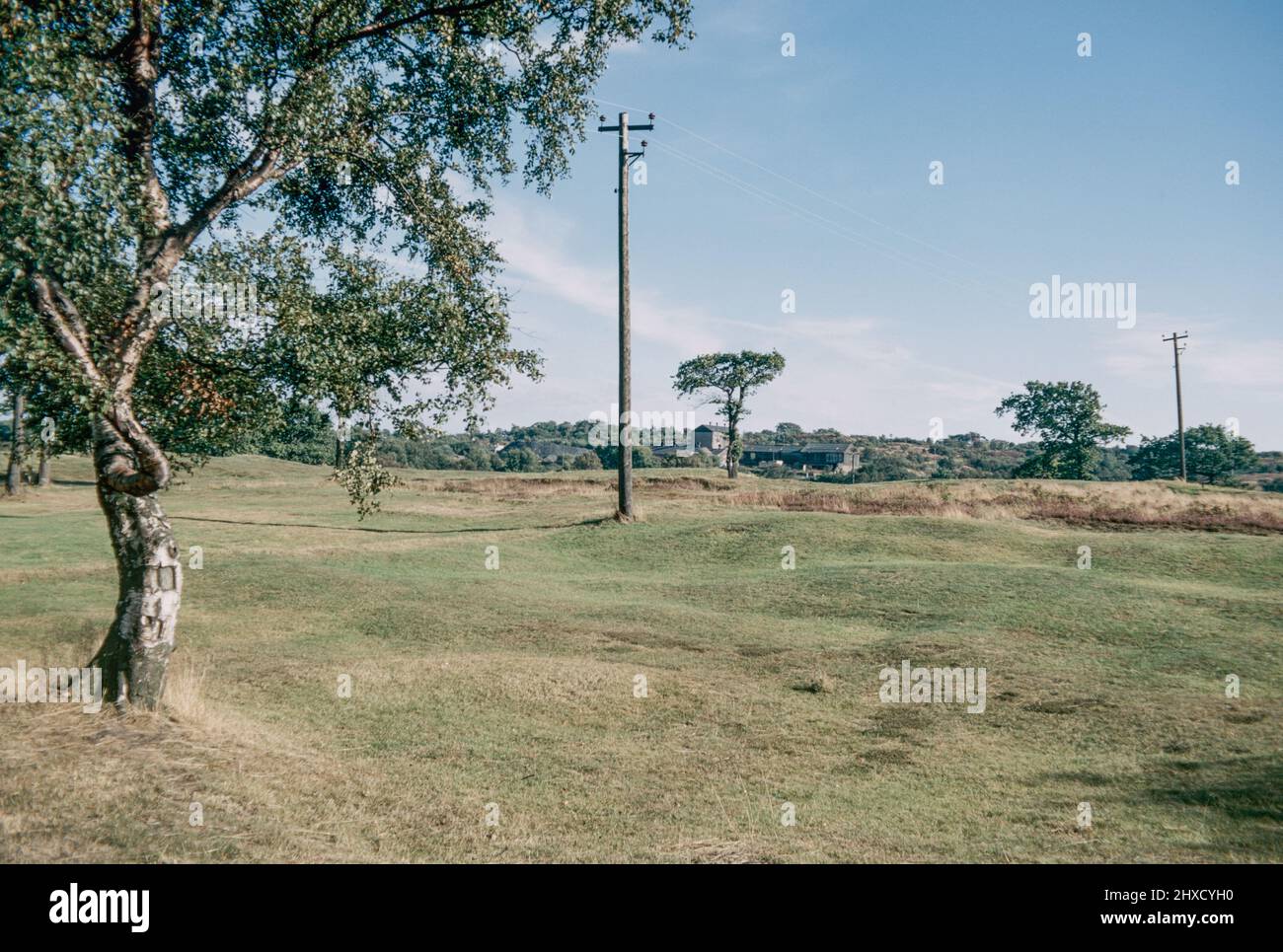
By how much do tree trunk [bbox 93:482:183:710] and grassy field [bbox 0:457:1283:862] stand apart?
529mm

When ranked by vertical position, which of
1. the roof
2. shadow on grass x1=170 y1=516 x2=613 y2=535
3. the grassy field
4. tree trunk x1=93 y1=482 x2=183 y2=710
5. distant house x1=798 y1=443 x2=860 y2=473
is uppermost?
the roof

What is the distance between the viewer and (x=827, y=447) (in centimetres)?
14875

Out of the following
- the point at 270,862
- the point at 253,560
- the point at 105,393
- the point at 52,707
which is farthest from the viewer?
the point at 253,560

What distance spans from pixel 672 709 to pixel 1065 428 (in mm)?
96935

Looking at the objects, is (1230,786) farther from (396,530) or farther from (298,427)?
(396,530)

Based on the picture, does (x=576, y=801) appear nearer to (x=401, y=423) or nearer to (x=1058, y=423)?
(x=401, y=423)

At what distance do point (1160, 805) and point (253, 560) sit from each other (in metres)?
26.1

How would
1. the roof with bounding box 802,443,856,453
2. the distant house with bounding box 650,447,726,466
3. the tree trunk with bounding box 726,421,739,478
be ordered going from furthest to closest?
the distant house with bounding box 650,447,726,466, the roof with bounding box 802,443,856,453, the tree trunk with bounding box 726,421,739,478

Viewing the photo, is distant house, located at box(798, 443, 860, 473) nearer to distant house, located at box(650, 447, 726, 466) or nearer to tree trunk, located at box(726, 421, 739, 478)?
distant house, located at box(650, 447, 726, 466)

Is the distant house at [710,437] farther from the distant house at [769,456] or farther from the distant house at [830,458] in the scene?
the distant house at [830,458]

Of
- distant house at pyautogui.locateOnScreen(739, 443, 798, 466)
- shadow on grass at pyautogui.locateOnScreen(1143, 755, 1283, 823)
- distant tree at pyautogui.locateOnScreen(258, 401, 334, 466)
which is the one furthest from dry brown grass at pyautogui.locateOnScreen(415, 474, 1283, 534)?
distant house at pyautogui.locateOnScreen(739, 443, 798, 466)

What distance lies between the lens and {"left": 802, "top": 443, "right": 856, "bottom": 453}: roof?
145325 millimetres
